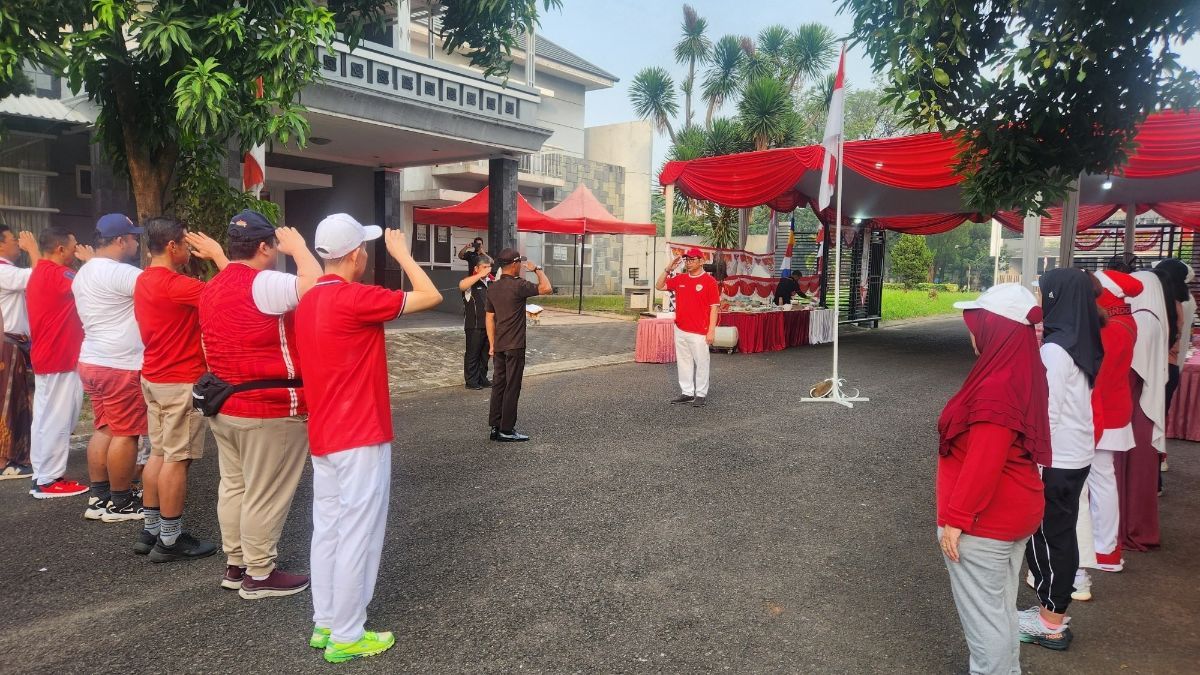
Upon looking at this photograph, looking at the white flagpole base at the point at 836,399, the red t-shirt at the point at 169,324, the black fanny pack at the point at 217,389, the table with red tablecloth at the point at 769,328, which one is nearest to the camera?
the black fanny pack at the point at 217,389

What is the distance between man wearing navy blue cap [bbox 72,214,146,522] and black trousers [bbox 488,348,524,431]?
2884mm

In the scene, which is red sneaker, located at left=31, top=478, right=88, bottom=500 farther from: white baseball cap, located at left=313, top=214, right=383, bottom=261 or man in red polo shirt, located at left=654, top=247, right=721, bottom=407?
man in red polo shirt, located at left=654, top=247, right=721, bottom=407

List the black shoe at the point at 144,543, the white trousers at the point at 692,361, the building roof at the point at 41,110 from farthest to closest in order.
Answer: the building roof at the point at 41,110
the white trousers at the point at 692,361
the black shoe at the point at 144,543

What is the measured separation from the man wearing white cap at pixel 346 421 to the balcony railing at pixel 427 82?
7997 mm

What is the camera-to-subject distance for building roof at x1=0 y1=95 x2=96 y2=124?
31.2 ft

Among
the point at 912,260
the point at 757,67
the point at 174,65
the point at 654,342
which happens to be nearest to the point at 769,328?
the point at 654,342

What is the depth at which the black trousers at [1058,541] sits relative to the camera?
A: 3.18 meters

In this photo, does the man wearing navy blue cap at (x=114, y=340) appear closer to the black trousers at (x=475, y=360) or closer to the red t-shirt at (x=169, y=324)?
the red t-shirt at (x=169, y=324)

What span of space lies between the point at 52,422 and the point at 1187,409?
9.59 metres

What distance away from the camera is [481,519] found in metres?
4.65

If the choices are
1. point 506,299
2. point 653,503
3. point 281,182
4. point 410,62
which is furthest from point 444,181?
point 653,503

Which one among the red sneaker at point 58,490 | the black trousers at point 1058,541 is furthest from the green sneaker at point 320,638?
the red sneaker at point 58,490

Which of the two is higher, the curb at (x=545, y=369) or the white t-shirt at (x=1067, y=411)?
the white t-shirt at (x=1067, y=411)

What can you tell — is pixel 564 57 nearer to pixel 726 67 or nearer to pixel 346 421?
pixel 726 67
